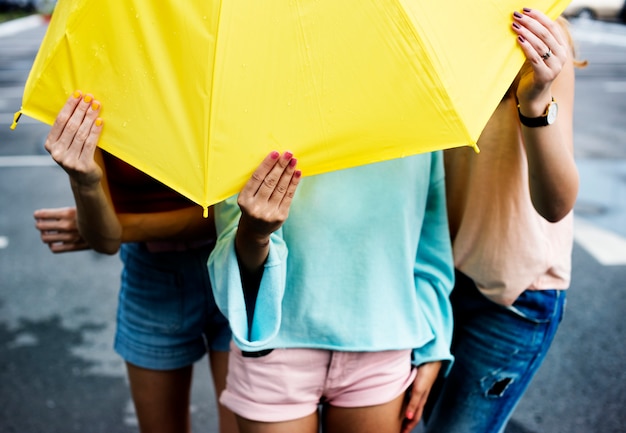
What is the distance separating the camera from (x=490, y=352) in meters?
2.22

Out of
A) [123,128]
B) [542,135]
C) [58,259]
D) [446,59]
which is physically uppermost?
[446,59]

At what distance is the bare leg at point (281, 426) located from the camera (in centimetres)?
186

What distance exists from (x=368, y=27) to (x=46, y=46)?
781 mm

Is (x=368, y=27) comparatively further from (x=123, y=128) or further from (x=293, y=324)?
(x=293, y=324)

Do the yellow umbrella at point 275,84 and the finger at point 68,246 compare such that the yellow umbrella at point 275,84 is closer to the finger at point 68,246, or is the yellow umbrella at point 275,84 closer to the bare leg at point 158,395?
the finger at point 68,246

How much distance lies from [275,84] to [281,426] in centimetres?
88

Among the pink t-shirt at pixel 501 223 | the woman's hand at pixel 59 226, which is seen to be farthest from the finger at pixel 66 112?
the pink t-shirt at pixel 501 223

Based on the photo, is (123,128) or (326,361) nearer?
(123,128)

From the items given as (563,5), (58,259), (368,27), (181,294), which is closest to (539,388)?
(181,294)

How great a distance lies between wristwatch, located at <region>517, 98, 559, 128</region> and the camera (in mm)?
1759

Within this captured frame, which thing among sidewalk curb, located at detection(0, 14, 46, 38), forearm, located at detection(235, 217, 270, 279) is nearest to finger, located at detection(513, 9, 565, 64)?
forearm, located at detection(235, 217, 270, 279)

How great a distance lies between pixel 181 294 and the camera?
235 cm

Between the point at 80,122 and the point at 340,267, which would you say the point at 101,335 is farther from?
the point at 80,122

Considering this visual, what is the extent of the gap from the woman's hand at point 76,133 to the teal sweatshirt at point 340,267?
0.37m
